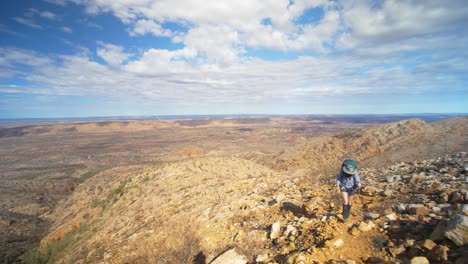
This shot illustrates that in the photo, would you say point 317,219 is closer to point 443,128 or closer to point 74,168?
point 443,128

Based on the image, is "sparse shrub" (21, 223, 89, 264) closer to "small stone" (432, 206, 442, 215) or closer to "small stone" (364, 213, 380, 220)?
"small stone" (364, 213, 380, 220)

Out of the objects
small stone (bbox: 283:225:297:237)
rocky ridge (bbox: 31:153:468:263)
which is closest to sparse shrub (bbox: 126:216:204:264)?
rocky ridge (bbox: 31:153:468:263)

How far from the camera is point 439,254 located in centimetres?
386

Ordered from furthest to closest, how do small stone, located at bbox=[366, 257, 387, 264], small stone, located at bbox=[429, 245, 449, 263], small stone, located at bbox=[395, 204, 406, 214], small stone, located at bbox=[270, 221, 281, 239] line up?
1. small stone, located at bbox=[270, 221, 281, 239]
2. small stone, located at bbox=[395, 204, 406, 214]
3. small stone, located at bbox=[366, 257, 387, 264]
4. small stone, located at bbox=[429, 245, 449, 263]

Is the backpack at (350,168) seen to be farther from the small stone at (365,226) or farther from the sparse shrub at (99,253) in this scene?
the sparse shrub at (99,253)

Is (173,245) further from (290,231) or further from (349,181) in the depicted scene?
(349,181)

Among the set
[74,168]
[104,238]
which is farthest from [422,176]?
[74,168]

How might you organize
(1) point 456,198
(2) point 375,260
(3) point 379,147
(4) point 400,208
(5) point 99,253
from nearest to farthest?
(2) point 375,260
(1) point 456,198
(4) point 400,208
(5) point 99,253
(3) point 379,147

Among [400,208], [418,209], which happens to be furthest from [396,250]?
[400,208]

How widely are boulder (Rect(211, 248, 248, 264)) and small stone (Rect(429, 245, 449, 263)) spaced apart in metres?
3.74

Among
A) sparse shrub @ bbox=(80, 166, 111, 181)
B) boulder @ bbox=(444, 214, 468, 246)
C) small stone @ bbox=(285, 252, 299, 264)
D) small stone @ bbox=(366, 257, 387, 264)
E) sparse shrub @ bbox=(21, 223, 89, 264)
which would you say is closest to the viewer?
boulder @ bbox=(444, 214, 468, 246)

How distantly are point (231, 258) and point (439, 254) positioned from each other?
4.23m

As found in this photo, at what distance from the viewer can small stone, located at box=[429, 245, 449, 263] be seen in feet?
12.5

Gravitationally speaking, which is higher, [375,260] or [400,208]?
[400,208]
